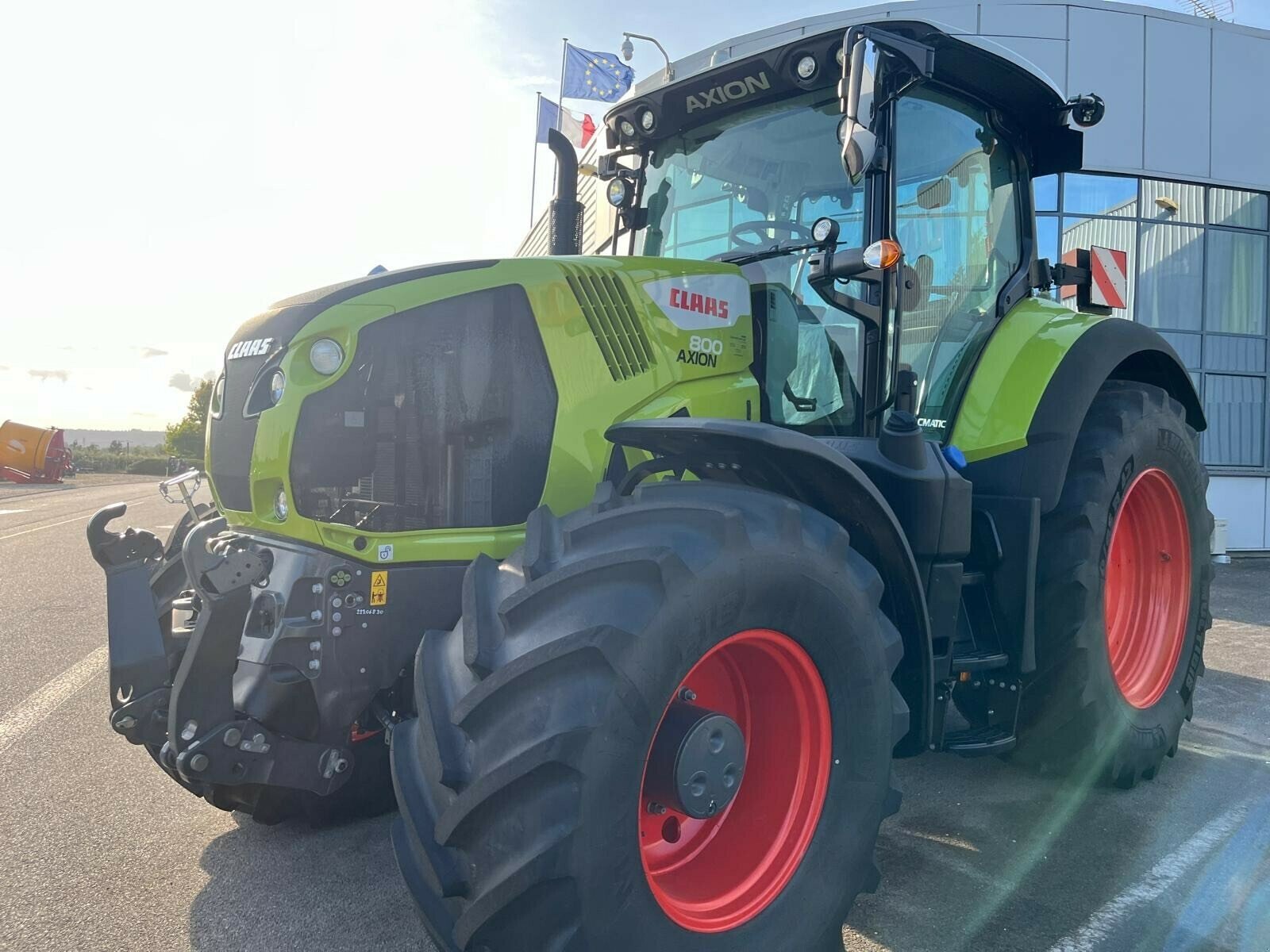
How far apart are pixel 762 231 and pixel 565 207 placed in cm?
91

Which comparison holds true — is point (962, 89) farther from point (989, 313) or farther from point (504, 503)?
point (504, 503)

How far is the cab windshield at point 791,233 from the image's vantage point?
3.15m

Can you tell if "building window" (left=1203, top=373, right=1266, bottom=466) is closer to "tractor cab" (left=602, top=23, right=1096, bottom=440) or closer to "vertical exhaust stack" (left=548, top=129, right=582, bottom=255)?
"tractor cab" (left=602, top=23, right=1096, bottom=440)

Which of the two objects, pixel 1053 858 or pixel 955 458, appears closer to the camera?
pixel 1053 858

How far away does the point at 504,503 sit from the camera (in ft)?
8.54

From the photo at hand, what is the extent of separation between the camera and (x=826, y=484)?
2.44 m

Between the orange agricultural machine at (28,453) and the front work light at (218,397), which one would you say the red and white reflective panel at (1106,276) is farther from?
the orange agricultural machine at (28,453)

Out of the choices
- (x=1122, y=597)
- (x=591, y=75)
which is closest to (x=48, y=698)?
(x=1122, y=597)

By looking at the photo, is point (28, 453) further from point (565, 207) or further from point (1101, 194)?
point (565, 207)

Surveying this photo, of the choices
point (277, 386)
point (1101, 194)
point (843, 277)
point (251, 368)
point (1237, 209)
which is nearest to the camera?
point (277, 386)

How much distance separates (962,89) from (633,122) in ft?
Result: 4.00

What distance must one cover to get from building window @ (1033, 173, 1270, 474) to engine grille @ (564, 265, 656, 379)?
454 inches

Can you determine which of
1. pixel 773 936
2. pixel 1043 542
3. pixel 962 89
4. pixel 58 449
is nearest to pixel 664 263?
pixel 962 89

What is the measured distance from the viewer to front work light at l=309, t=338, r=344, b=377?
2.47 m
